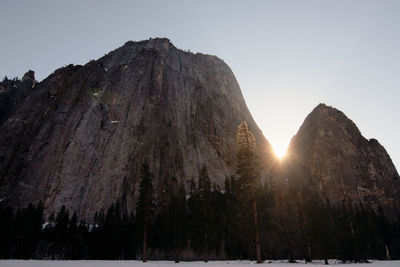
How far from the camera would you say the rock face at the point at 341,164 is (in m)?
127

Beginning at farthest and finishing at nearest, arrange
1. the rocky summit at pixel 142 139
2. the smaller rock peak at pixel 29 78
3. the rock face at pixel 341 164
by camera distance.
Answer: the smaller rock peak at pixel 29 78
the rock face at pixel 341 164
the rocky summit at pixel 142 139

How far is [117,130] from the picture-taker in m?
96.9

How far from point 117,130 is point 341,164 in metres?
107

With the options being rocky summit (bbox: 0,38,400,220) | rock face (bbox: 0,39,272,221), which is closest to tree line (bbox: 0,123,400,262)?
rock face (bbox: 0,39,272,221)

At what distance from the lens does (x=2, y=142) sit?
102562 mm

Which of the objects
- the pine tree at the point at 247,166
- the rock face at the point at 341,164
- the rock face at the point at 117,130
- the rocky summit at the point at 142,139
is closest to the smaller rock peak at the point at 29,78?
the rocky summit at the point at 142,139

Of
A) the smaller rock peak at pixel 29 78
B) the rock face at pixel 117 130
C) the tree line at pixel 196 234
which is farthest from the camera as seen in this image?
the smaller rock peak at pixel 29 78

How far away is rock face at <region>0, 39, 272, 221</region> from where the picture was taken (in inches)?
3410

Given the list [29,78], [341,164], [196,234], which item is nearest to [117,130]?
[196,234]

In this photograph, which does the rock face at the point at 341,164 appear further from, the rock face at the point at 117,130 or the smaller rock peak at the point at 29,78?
the smaller rock peak at the point at 29,78

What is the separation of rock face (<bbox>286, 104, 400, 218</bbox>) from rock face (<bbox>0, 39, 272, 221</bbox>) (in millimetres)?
28058

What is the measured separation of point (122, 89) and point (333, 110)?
120 m

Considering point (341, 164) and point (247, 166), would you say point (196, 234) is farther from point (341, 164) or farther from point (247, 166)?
point (341, 164)

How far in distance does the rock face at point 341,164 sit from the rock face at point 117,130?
28058mm
